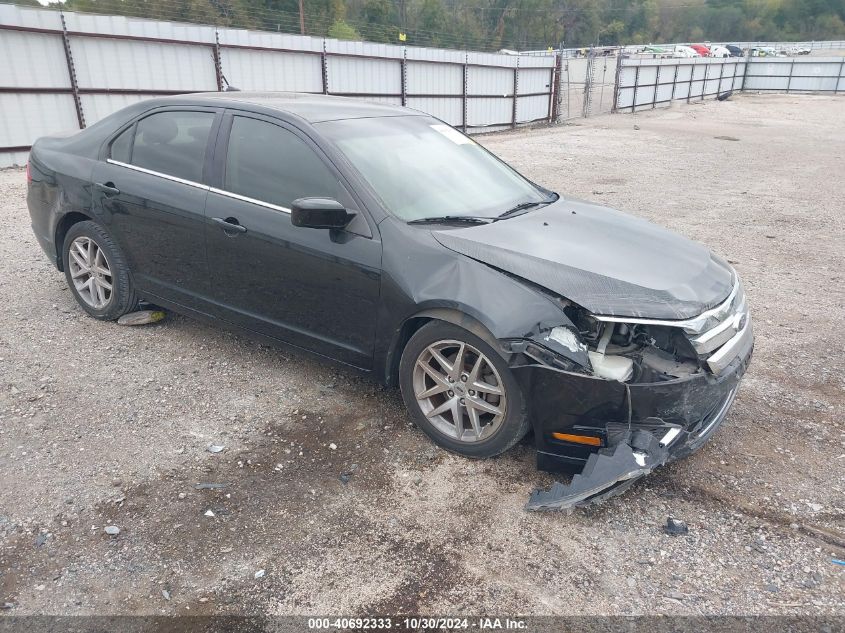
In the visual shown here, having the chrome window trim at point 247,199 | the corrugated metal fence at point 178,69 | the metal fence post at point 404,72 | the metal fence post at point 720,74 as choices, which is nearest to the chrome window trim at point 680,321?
the chrome window trim at point 247,199

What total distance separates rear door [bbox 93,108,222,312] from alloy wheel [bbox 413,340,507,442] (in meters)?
1.68

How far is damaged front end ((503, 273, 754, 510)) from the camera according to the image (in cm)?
281

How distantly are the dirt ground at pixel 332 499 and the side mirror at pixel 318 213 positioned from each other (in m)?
1.14

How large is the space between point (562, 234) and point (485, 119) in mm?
18193

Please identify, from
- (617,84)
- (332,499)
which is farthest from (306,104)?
(617,84)

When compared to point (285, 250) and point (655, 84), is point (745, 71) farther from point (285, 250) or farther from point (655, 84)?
point (285, 250)

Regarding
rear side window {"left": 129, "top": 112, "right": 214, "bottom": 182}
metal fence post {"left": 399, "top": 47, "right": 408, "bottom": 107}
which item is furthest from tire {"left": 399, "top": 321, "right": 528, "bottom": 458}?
metal fence post {"left": 399, "top": 47, "right": 408, "bottom": 107}

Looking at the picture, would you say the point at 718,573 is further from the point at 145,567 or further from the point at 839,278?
the point at 839,278

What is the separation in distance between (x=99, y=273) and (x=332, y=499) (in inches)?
111

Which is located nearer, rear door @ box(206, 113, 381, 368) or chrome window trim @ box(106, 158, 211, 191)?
rear door @ box(206, 113, 381, 368)

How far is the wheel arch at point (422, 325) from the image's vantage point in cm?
303

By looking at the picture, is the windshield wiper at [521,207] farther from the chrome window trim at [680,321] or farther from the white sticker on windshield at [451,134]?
the chrome window trim at [680,321]

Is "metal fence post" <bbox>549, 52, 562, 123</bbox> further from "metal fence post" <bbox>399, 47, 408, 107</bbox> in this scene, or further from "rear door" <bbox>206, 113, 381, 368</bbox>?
"rear door" <bbox>206, 113, 381, 368</bbox>

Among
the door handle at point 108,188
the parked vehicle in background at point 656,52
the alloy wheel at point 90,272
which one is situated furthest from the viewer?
the parked vehicle in background at point 656,52
